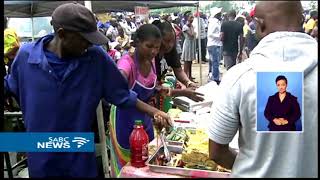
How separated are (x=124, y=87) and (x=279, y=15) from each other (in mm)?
836

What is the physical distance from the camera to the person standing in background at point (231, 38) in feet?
27.2

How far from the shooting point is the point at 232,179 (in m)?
1.42

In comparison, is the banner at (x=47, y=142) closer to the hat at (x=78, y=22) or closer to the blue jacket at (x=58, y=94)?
the blue jacket at (x=58, y=94)

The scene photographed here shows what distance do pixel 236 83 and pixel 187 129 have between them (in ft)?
3.91

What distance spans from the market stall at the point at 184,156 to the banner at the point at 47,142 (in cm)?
27

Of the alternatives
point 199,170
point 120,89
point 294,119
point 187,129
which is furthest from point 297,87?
point 187,129

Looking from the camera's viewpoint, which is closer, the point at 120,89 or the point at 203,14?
the point at 120,89

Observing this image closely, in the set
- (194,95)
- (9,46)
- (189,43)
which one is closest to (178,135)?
(194,95)

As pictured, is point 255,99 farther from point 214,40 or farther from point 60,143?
point 214,40

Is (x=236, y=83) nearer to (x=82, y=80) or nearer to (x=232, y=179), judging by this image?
(x=232, y=179)

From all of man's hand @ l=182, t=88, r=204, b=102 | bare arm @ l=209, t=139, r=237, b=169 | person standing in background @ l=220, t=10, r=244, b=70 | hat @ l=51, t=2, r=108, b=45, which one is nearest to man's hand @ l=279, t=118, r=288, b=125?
bare arm @ l=209, t=139, r=237, b=169

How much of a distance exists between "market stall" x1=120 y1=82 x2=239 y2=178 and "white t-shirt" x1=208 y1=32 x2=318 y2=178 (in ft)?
0.64

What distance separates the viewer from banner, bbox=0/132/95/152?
66.3 inches

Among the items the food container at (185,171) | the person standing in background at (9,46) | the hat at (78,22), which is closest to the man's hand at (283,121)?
the food container at (185,171)
